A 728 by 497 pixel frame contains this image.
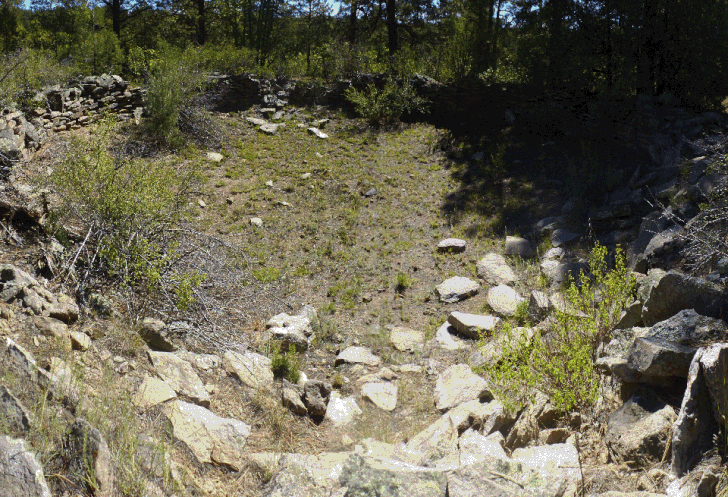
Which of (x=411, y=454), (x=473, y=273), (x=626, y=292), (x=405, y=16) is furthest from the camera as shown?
(x=405, y=16)

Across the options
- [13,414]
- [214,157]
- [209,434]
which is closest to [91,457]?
[13,414]

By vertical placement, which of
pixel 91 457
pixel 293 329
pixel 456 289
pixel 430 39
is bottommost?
pixel 293 329

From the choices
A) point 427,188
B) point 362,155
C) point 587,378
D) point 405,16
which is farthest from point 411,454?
point 405,16


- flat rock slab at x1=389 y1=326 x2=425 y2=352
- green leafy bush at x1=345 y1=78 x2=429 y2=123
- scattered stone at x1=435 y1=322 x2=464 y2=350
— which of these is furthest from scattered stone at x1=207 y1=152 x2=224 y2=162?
scattered stone at x1=435 y1=322 x2=464 y2=350

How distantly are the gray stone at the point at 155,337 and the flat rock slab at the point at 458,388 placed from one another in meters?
2.15

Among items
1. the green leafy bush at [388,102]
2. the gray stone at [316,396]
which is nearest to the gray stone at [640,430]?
the gray stone at [316,396]

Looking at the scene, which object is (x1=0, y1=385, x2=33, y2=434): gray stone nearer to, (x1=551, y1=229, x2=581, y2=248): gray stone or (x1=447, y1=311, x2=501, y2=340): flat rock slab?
(x1=447, y1=311, x2=501, y2=340): flat rock slab

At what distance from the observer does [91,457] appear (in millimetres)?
2324

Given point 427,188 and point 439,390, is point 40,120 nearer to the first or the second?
point 427,188

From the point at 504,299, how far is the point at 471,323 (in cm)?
63

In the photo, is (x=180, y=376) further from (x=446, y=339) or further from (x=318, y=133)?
(x=318, y=133)

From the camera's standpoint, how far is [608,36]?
942cm

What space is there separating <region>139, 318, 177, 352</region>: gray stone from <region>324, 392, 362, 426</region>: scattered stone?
51.9 inches

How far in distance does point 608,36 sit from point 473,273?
595 centimetres
